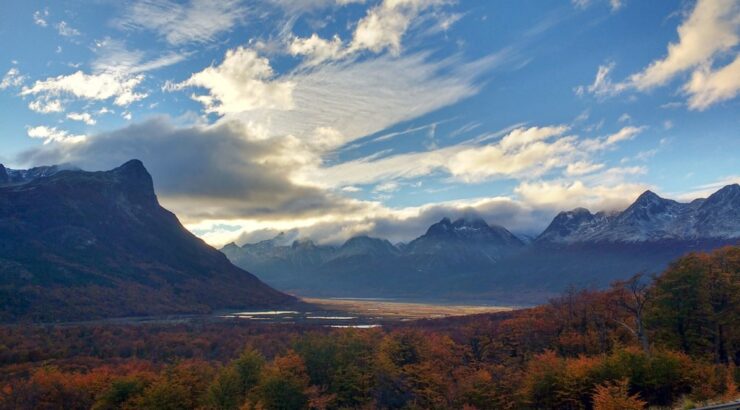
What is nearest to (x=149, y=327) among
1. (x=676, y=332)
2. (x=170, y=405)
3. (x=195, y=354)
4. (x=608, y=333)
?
(x=195, y=354)

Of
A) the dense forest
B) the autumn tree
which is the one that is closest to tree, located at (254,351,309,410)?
the dense forest

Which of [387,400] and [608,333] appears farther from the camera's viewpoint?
[608,333]

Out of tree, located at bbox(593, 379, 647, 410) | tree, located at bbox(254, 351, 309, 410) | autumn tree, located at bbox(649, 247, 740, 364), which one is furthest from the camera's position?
tree, located at bbox(254, 351, 309, 410)

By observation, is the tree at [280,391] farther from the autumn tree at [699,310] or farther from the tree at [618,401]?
the autumn tree at [699,310]

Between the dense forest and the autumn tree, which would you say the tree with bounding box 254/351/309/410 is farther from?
the autumn tree

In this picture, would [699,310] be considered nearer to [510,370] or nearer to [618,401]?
[510,370]

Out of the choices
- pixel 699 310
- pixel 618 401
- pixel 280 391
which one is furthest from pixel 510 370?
pixel 280 391

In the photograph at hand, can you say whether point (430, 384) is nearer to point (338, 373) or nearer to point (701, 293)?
point (338, 373)

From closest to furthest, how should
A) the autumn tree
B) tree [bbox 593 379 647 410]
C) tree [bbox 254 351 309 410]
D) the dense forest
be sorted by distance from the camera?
tree [bbox 593 379 647 410] → the dense forest → the autumn tree → tree [bbox 254 351 309 410]
